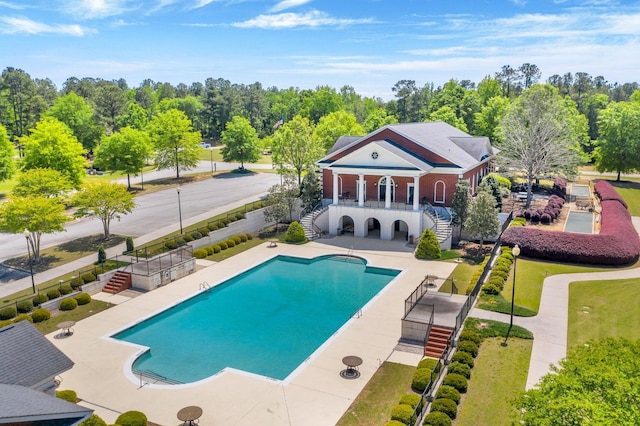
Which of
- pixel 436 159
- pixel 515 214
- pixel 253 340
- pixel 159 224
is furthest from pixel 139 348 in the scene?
pixel 515 214

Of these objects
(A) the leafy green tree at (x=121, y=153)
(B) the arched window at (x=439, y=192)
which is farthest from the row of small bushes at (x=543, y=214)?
(A) the leafy green tree at (x=121, y=153)

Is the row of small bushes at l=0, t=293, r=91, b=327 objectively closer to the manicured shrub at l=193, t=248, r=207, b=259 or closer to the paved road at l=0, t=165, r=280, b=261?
the manicured shrub at l=193, t=248, r=207, b=259

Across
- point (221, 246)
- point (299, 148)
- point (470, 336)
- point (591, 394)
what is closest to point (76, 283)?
point (221, 246)

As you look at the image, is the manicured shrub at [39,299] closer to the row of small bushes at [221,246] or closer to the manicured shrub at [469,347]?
the row of small bushes at [221,246]

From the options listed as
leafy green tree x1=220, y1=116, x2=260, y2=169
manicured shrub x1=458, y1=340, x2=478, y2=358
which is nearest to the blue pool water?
manicured shrub x1=458, y1=340, x2=478, y2=358

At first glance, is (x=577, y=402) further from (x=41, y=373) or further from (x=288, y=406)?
(x=41, y=373)

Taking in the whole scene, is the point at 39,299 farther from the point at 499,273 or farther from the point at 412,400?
the point at 499,273
